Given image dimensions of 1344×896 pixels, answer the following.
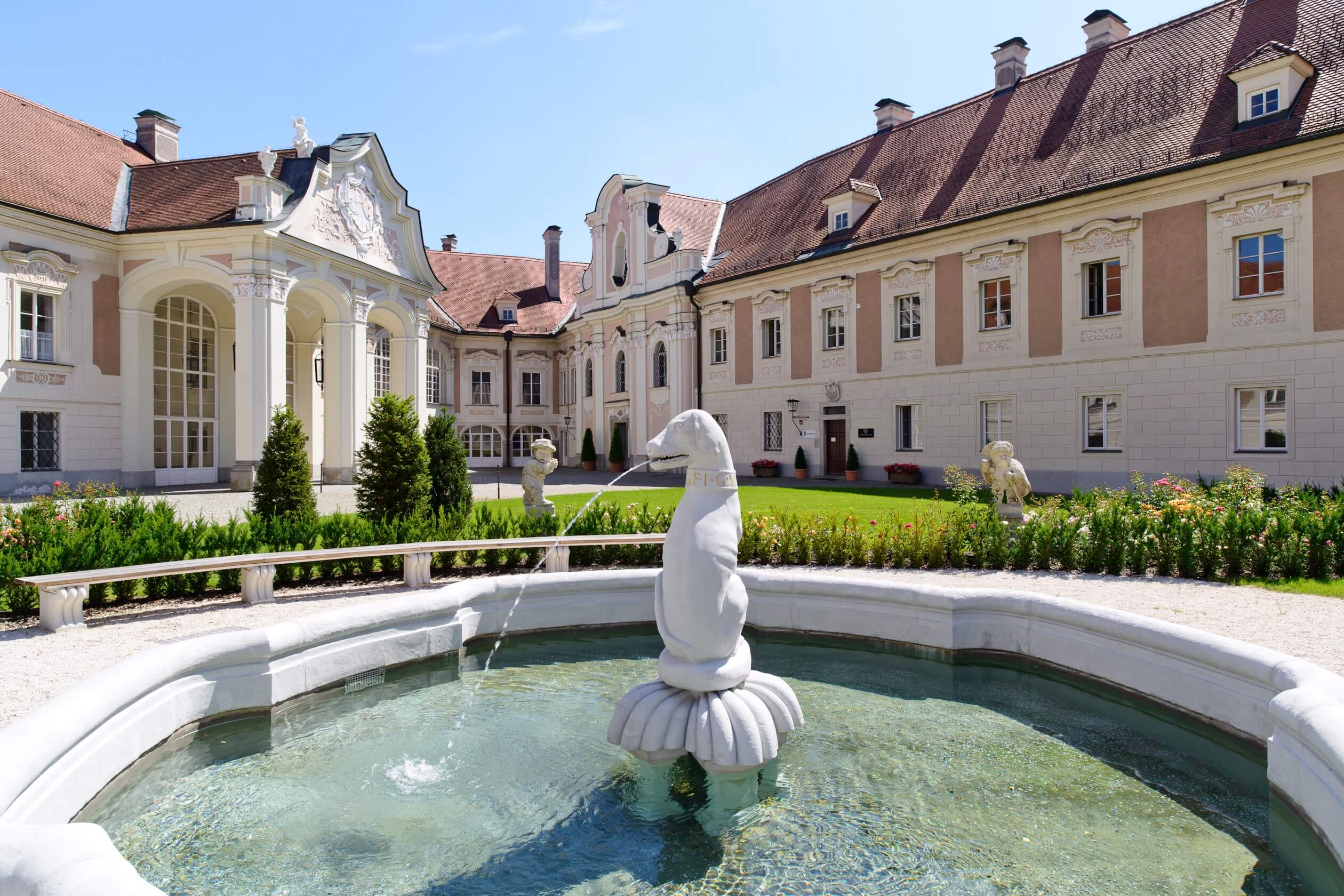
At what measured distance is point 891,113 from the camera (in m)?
A: 29.0

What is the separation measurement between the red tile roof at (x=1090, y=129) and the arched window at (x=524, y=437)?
17.0m

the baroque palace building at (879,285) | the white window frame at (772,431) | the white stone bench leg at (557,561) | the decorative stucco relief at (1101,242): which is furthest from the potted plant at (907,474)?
the white stone bench leg at (557,561)

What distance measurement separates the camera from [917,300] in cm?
2416

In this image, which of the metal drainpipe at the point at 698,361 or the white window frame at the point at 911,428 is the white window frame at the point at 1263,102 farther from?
the metal drainpipe at the point at 698,361

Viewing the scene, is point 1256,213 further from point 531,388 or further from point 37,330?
point 531,388

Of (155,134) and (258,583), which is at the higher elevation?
(155,134)

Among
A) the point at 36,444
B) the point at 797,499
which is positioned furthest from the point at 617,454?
the point at 36,444

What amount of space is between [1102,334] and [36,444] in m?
28.2

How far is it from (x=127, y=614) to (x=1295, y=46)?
80.1ft

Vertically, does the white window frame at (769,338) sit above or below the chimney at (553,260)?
below

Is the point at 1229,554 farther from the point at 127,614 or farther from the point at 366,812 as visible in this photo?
the point at 127,614

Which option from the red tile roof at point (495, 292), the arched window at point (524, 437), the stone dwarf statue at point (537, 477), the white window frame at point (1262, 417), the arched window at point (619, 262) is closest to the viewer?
the stone dwarf statue at point (537, 477)

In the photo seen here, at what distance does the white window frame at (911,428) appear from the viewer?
23973mm

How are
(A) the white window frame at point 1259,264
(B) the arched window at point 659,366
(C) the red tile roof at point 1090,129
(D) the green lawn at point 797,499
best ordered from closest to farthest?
1. (D) the green lawn at point 797,499
2. (A) the white window frame at point 1259,264
3. (C) the red tile roof at point 1090,129
4. (B) the arched window at point 659,366
